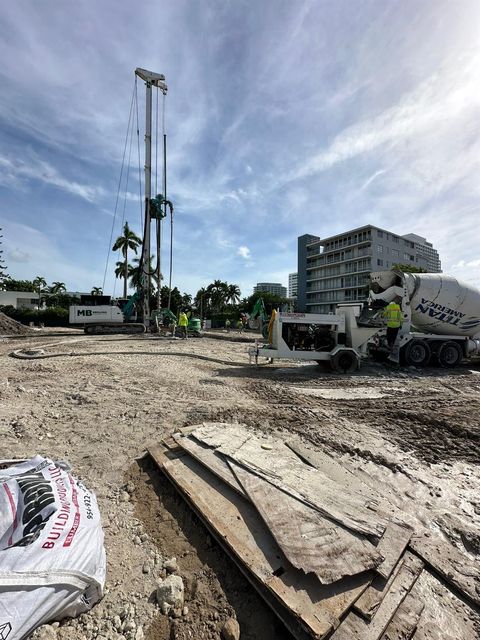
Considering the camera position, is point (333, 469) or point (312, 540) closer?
point (312, 540)

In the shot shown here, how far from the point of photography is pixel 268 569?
218 centimetres

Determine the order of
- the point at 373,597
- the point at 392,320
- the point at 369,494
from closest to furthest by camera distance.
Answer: the point at 373,597 → the point at 369,494 → the point at 392,320

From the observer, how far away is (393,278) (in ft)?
39.4

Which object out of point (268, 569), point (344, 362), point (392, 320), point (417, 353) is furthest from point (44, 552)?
point (417, 353)

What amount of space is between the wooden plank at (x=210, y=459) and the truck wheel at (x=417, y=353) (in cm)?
973

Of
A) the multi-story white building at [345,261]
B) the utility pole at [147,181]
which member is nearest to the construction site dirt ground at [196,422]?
the utility pole at [147,181]

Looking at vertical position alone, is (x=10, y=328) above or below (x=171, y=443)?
above

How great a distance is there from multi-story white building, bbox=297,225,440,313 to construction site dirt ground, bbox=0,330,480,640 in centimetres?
5355

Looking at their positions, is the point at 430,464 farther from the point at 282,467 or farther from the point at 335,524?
the point at 335,524

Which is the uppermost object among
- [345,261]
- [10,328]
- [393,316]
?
[345,261]

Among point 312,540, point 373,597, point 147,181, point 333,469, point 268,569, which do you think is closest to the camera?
point 373,597

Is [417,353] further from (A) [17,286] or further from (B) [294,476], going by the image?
(A) [17,286]

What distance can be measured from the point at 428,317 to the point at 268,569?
11.9 meters

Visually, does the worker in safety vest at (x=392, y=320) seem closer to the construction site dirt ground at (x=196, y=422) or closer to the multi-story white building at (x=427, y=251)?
the construction site dirt ground at (x=196, y=422)
